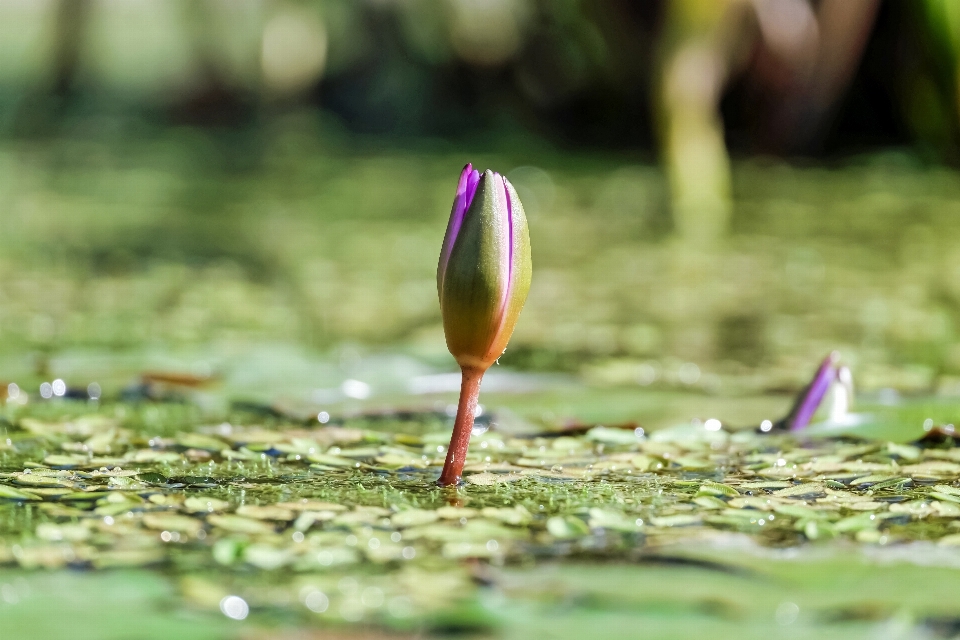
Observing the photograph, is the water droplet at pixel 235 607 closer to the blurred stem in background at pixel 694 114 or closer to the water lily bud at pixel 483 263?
the water lily bud at pixel 483 263

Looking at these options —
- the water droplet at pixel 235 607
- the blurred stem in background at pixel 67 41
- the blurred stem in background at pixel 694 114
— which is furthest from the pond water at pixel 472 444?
the blurred stem in background at pixel 67 41

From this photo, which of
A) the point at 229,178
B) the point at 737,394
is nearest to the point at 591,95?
the point at 229,178

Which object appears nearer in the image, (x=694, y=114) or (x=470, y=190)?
(x=470, y=190)

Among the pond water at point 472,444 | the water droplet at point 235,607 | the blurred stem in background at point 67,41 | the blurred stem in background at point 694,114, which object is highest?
the blurred stem in background at point 67,41

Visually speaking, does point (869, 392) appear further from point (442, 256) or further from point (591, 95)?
point (591, 95)

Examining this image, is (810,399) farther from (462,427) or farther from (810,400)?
(462,427)

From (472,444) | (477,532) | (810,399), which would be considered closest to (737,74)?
(810,399)

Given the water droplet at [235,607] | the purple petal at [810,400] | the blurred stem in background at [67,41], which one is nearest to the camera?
the water droplet at [235,607]
